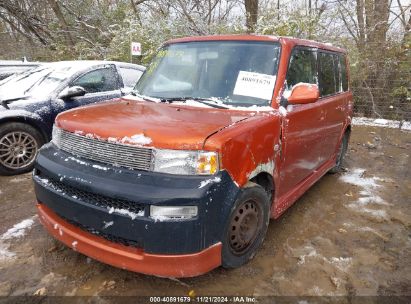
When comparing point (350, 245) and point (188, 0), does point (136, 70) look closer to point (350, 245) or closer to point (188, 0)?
point (350, 245)

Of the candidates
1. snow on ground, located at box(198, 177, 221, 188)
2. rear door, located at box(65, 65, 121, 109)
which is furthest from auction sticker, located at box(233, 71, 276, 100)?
rear door, located at box(65, 65, 121, 109)

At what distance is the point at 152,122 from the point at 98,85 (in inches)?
138

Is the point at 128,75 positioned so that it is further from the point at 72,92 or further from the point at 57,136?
the point at 57,136

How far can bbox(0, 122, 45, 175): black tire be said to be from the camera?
4895mm

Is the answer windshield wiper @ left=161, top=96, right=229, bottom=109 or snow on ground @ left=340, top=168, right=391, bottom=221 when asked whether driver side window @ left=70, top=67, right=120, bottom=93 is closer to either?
windshield wiper @ left=161, top=96, right=229, bottom=109

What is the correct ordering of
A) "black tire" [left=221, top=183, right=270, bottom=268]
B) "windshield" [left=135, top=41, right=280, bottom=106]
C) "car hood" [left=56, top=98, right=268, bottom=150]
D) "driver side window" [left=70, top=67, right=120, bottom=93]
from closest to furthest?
"car hood" [left=56, top=98, right=268, bottom=150] → "black tire" [left=221, top=183, right=270, bottom=268] → "windshield" [left=135, top=41, right=280, bottom=106] → "driver side window" [left=70, top=67, right=120, bottom=93]

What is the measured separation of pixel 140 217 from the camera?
2.29 meters

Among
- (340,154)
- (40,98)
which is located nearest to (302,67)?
(340,154)

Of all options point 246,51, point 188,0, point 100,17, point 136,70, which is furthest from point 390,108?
point 100,17

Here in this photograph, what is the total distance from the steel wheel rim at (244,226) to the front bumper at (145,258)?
258 millimetres

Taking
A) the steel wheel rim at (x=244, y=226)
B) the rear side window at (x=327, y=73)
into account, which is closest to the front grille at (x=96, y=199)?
the steel wheel rim at (x=244, y=226)

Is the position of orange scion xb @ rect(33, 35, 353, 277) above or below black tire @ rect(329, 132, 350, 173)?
above

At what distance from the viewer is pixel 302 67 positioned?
366 cm

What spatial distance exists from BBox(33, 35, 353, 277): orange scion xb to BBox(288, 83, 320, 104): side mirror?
1cm
